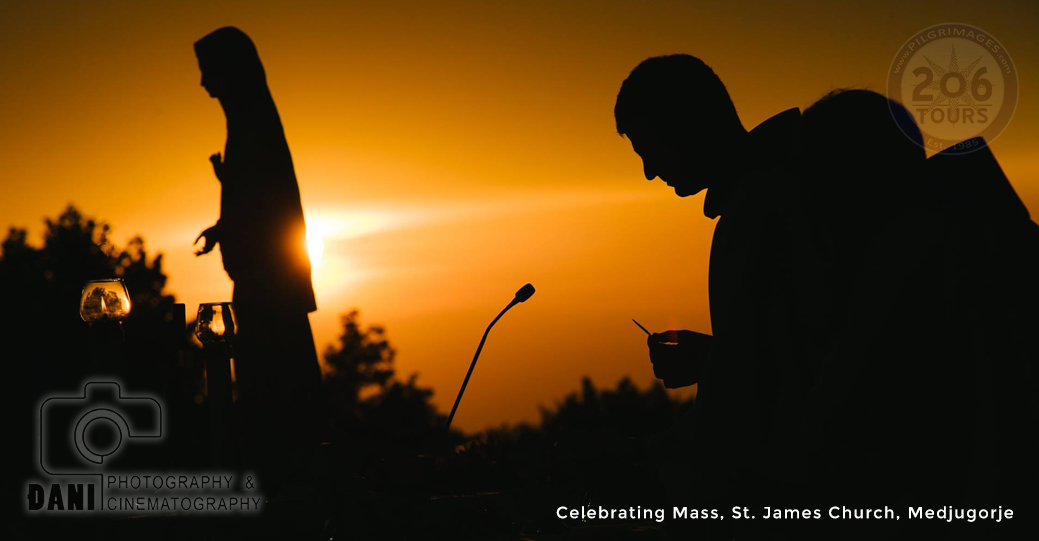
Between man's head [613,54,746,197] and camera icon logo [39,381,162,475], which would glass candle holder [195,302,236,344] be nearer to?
camera icon logo [39,381,162,475]

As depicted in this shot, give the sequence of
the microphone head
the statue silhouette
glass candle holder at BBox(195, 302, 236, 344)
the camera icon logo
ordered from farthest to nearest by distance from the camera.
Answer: the statue silhouette → glass candle holder at BBox(195, 302, 236, 344) → the camera icon logo → the microphone head

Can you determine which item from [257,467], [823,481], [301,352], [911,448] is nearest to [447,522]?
[823,481]

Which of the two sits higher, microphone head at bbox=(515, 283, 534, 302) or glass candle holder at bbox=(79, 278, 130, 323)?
glass candle holder at bbox=(79, 278, 130, 323)

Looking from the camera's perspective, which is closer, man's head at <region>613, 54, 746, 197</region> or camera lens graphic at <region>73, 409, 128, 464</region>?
man's head at <region>613, 54, 746, 197</region>

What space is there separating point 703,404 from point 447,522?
1.29 metres

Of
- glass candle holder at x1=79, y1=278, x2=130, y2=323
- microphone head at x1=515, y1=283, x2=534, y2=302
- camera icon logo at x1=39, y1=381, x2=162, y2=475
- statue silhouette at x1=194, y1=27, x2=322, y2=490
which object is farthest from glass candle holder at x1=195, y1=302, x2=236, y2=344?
statue silhouette at x1=194, y1=27, x2=322, y2=490

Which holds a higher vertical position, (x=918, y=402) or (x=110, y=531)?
(x=918, y=402)

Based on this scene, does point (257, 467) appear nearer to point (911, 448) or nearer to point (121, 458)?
point (121, 458)

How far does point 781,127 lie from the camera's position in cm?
303

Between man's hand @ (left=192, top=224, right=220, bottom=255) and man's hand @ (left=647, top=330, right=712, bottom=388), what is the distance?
17.6 ft

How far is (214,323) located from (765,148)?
10.5ft

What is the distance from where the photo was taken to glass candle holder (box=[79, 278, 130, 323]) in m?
4.51

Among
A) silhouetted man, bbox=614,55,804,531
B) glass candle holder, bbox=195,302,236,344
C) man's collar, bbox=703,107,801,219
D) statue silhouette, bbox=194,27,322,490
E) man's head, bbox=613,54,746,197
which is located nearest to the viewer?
silhouetted man, bbox=614,55,804,531

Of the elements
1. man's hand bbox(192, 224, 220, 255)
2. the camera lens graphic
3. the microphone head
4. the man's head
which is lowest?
the camera lens graphic
